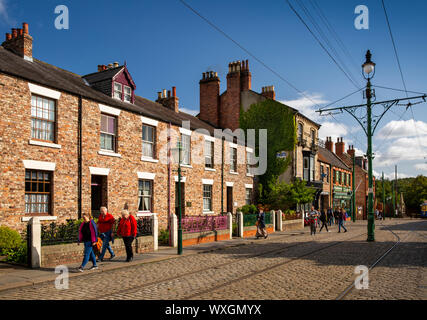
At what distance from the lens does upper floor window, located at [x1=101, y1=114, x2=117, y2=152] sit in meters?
16.8

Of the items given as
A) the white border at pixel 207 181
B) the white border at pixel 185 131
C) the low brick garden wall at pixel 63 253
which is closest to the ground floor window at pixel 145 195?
the white border at pixel 185 131

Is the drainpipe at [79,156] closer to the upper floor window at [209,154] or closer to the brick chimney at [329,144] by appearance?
the upper floor window at [209,154]

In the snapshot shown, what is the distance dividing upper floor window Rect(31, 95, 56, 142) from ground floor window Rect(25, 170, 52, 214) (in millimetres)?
1387

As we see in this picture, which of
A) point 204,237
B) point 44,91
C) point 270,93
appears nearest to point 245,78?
point 270,93

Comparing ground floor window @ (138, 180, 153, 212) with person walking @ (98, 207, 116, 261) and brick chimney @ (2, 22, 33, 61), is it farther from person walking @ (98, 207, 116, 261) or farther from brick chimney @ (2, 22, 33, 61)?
brick chimney @ (2, 22, 33, 61)

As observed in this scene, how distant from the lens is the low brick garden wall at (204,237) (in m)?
17.3

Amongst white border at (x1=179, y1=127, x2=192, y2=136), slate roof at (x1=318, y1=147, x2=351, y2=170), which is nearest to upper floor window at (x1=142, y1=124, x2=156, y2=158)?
white border at (x1=179, y1=127, x2=192, y2=136)

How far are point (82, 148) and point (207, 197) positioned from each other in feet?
33.6

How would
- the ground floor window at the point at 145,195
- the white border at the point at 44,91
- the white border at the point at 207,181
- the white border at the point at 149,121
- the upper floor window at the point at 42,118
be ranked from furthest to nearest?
the white border at the point at 207,181 → the white border at the point at 149,121 → the ground floor window at the point at 145,195 → the upper floor window at the point at 42,118 → the white border at the point at 44,91

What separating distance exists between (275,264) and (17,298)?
23.3ft

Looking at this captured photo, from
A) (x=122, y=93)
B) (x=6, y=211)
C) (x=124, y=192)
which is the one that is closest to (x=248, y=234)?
(x=124, y=192)

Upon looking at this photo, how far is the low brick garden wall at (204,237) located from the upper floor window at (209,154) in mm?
5288

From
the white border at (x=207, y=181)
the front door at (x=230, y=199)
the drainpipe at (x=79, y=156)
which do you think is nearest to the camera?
the drainpipe at (x=79, y=156)

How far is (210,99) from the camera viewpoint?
3384cm
